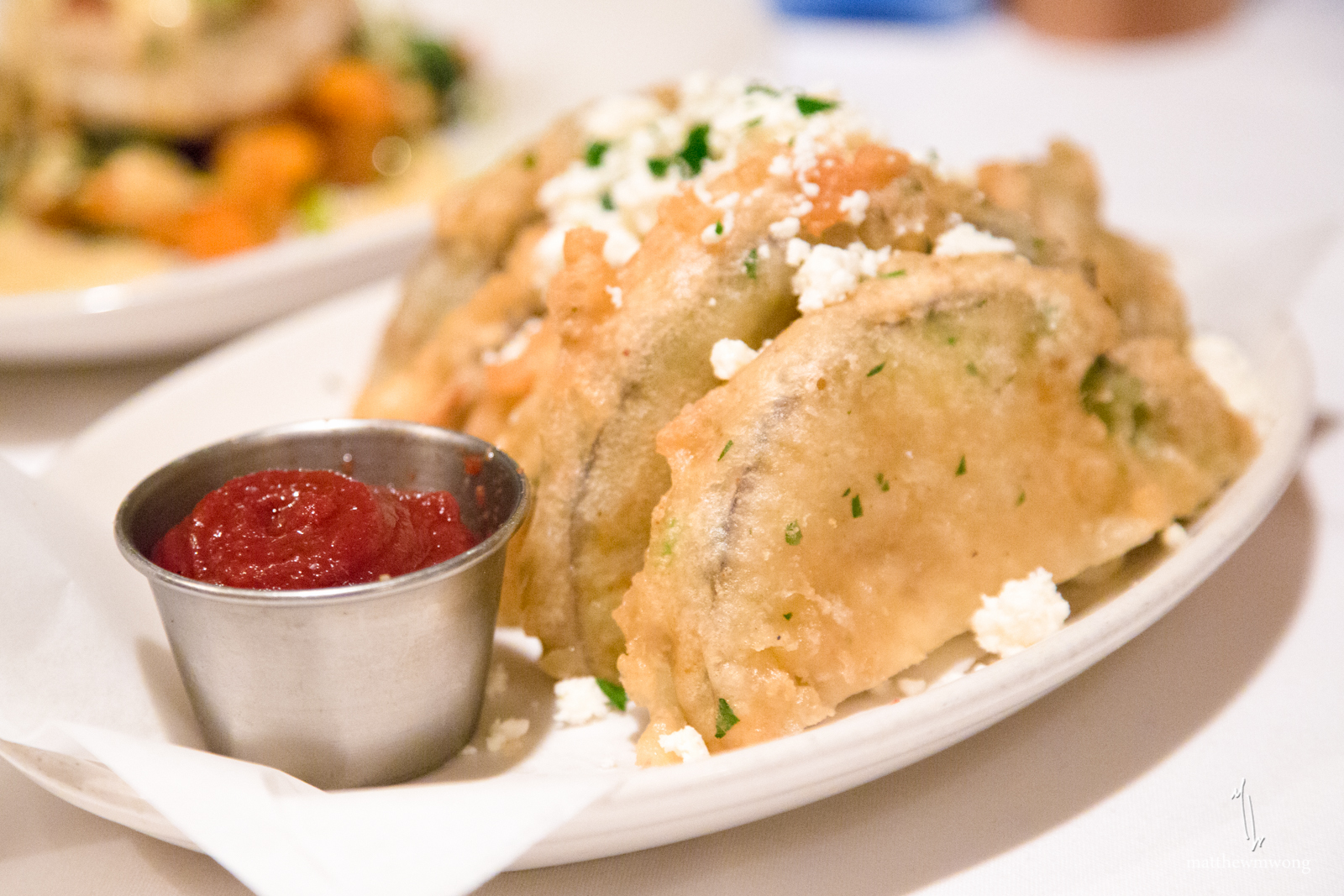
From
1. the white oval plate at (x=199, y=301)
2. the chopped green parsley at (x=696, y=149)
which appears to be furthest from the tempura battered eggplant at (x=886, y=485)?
the white oval plate at (x=199, y=301)

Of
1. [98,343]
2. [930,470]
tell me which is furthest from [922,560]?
[98,343]

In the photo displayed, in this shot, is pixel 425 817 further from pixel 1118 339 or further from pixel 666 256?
pixel 1118 339

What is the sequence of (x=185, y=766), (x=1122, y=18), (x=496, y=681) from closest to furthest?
(x=185, y=766) < (x=496, y=681) < (x=1122, y=18)

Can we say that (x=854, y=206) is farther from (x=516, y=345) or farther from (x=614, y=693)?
(x=614, y=693)

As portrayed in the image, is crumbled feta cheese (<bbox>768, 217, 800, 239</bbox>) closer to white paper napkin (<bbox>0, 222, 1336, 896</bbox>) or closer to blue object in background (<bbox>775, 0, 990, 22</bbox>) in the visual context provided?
white paper napkin (<bbox>0, 222, 1336, 896</bbox>)

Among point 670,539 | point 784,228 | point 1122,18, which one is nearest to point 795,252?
point 784,228

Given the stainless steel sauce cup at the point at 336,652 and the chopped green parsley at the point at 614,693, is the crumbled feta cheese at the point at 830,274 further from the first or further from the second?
the chopped green parsley at the point at 614,693
